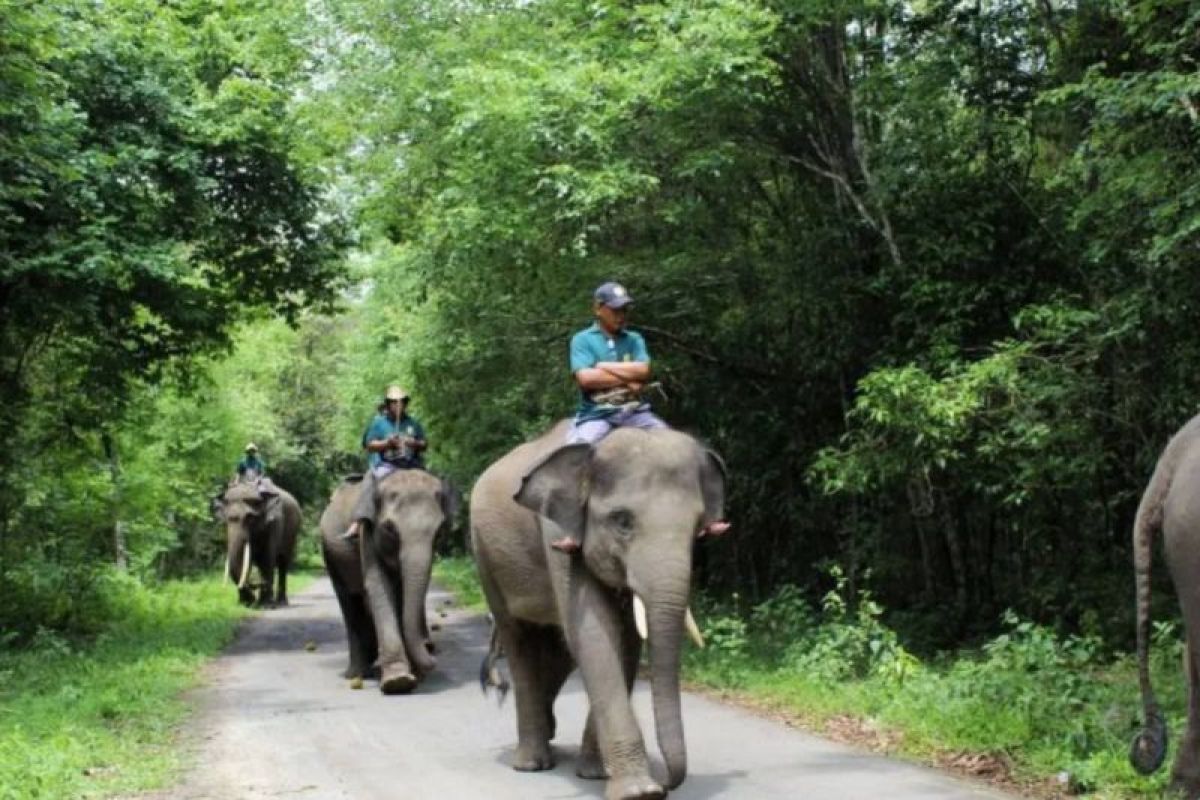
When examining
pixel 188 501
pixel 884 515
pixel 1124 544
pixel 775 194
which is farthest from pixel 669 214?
pixel 188 501

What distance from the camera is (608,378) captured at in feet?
25.6

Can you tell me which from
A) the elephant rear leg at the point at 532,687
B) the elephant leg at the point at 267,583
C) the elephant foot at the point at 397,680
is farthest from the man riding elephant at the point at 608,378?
the elephant leg at the point at 267,583

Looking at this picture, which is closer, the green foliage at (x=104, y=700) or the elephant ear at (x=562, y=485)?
the elephant ear at (x=562, y=485)

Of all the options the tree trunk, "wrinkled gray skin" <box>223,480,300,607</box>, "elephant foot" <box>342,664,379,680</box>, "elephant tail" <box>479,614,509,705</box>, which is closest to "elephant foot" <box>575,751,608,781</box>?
"elephant tail" <box>479,614,509,705</box>

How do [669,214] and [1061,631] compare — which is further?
[669,214]

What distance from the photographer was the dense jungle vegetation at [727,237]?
11.8 m

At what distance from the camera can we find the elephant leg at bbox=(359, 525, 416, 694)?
40.5 feet

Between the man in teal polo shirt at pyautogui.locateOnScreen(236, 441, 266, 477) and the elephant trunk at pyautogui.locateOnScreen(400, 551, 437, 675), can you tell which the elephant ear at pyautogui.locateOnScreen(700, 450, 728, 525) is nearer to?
the elephant trunk at pyautogui.locateOnScreen(400, 551, 437, 675)

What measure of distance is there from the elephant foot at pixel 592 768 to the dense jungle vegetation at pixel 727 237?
407 centimetres

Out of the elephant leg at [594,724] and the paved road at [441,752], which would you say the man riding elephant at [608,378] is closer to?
the elephant leg at [594,724]

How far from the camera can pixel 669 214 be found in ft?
48.7

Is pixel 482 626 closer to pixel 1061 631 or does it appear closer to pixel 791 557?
pixel 791 557

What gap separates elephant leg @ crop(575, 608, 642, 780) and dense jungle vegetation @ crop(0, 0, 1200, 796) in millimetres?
4080

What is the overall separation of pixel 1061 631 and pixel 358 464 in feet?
152
